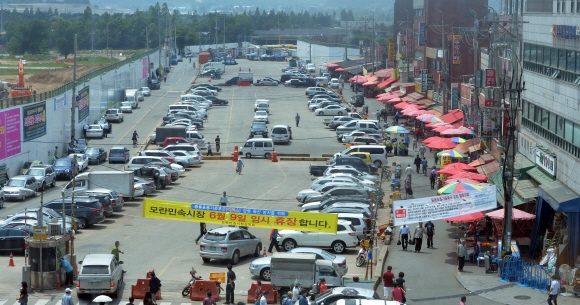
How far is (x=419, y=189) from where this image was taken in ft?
164

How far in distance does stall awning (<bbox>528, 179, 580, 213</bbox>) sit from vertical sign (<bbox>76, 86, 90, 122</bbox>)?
4406cm

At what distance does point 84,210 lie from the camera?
1510 inches

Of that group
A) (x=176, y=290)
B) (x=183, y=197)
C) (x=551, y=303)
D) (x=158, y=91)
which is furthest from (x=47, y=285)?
(x=158, y=91)

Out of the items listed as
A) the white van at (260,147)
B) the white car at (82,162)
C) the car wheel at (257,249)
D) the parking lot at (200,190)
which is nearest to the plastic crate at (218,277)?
the parking lot at (200,190)

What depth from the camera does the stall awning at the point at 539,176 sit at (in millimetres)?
32647

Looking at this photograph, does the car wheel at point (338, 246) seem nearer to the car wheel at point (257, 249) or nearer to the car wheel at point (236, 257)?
the car wheel at point (257, 249)

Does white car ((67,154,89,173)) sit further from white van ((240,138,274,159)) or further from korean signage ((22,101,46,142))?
white van ((240,138,274,159))

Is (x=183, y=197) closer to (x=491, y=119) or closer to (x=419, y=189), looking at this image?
(x=419, y=189)

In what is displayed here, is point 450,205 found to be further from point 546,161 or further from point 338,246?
point 338,246

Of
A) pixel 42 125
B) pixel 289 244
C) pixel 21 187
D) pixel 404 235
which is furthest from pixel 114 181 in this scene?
pixel 404 235

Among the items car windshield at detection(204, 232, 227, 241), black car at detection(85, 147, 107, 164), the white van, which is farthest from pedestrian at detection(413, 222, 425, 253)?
black car at detection(85, 147, 107, 164)

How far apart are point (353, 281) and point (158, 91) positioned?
288 feet

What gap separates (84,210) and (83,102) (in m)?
34.2

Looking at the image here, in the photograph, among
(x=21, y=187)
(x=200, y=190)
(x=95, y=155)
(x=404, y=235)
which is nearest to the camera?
(x=404, y=235)
